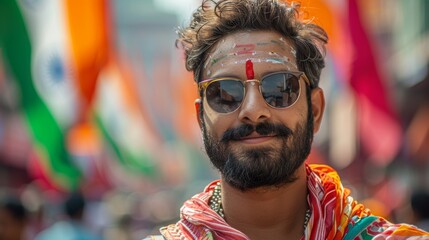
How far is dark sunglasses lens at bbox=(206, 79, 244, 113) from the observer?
9.78 feet

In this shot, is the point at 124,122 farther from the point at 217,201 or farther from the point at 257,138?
the point at 257,138

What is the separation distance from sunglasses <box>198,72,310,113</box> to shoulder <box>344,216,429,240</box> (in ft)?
1.40

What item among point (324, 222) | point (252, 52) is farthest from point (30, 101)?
point (324, 222)

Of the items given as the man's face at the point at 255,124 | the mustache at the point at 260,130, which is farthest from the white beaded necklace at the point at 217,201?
the mustache at the point at 260,130

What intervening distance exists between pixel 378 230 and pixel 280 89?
1.74 feet

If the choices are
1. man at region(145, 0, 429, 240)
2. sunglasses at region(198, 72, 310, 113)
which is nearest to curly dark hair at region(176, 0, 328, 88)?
man at region(145, 0, 429, 240)

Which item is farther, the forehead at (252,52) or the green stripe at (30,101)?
the green stripe at (30,101)

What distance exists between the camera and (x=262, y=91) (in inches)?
117

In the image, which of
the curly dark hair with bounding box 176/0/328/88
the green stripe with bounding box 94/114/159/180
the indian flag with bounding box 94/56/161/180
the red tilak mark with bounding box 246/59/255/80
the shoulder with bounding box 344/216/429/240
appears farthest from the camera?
the green stripe with bounding box 94/114/159/180

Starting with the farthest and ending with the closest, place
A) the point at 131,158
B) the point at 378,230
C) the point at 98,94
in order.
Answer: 1. the point at 131,158
2. the point at 98,94
3. the point at 378,230

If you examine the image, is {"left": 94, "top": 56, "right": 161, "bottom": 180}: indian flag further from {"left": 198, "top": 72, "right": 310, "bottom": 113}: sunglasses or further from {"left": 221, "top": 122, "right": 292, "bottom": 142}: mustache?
{"left": 221, "top": 122, "right": 292, "bottom": 142}: mustache

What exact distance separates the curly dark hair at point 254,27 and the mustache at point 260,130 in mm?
292

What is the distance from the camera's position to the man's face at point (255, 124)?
288 cm

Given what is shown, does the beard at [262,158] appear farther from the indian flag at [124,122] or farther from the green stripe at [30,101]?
the indian flag at [124,122]
